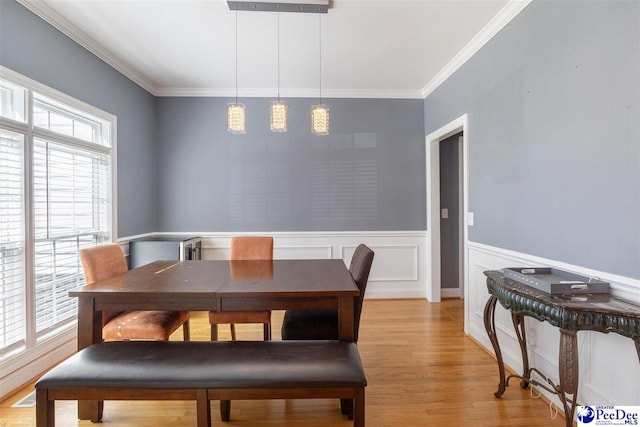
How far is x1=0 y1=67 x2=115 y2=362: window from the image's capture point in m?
2.04

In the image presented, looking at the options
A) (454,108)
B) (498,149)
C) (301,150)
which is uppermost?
(454,108)

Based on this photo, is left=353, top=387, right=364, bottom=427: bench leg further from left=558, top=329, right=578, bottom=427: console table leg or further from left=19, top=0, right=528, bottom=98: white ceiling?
left=19, top=0, right=528, bottom=98: white ceiling

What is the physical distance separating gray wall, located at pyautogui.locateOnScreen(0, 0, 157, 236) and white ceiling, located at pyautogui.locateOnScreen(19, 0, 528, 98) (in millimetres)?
125

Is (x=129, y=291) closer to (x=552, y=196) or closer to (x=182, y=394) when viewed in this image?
(x=182, y=394)

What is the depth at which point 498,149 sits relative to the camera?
2443 mm

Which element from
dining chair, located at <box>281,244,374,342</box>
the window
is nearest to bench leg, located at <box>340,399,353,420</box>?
dining chair, located at <box>281,244,374,342</box>

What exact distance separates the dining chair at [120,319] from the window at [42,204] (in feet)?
1.85

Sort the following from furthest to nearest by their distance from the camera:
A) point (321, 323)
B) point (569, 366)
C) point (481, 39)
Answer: point (481, 39), point (321, 323), point (569, 366)

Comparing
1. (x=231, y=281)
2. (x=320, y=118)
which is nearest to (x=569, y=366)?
(x=231, y=281)

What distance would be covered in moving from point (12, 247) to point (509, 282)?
3221 millimetres

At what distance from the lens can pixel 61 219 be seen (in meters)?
2.50

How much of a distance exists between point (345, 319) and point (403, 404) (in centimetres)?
78

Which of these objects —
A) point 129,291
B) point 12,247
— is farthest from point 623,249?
point 12,247

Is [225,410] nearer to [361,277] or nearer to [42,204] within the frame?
[361,277]
